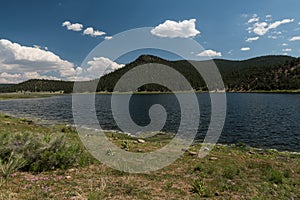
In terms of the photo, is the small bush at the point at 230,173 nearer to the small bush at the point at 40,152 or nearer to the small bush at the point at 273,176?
the small bush at the point at 273,176

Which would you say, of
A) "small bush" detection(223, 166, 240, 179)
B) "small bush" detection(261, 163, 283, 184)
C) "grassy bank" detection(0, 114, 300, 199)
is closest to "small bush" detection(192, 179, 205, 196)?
"grassy bank" detection(0, 114, 300, 199)

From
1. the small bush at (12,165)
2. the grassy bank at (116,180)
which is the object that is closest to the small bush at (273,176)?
the grassy bank at (116,180)

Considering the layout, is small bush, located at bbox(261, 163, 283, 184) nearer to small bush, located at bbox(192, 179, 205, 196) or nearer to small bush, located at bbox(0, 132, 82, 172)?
small bush, located at bbox(192, 179, 205, 196)

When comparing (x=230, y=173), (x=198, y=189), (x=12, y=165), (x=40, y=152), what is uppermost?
(x=40, y=152)

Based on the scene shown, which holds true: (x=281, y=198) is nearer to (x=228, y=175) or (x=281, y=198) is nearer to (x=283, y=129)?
(x=228, y=175)

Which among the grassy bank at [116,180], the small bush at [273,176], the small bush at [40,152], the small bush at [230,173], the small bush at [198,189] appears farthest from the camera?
the small bush at [40,152]

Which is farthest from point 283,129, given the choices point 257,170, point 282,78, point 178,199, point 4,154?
point 282,78

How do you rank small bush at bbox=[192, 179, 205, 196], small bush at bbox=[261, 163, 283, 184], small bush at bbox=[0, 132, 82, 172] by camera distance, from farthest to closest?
small bush at bbox=[0, 132, 82, 172] → small bush at bbox=[261, 163, 283, 184] → small bush at bbox=[192, 179, 205, 196]

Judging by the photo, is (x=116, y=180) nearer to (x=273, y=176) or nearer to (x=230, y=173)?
(x=230, y=173)

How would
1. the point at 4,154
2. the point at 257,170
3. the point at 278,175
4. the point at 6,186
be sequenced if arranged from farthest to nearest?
the point at 257,170, the point at 4,154, the point at 278,175, the point at 6,186

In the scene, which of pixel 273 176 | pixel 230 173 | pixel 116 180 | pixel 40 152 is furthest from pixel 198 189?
pixel 40 152

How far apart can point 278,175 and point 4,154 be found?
11.9 metres

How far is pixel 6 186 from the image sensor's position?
7902 millimetres

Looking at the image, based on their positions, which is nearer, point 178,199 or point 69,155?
point 178,199
